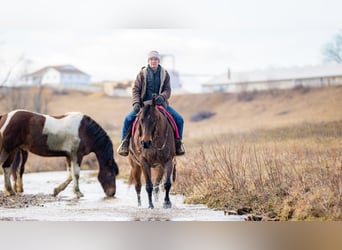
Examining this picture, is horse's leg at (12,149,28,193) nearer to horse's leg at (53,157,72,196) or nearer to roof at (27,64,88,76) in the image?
horse's leg at (53,157,72,196)

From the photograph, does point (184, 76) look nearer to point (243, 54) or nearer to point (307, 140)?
point (243, 54)

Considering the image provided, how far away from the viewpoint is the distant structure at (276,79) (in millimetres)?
9383

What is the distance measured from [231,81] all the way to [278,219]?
241 cm

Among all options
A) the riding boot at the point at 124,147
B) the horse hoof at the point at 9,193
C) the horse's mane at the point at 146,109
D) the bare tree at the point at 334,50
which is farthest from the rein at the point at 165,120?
the bare tree at the point at 334,50

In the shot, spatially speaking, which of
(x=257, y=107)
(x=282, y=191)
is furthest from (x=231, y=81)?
(x=282, y=191)

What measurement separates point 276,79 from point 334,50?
3.58ft

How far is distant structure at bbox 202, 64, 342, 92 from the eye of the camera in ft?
30.8

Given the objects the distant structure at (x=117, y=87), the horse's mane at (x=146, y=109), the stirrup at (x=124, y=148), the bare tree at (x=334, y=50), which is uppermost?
the bare tree at (x=334, y=50)

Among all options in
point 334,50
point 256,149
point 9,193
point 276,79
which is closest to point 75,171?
point 9,193

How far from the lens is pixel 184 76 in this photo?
9820mm

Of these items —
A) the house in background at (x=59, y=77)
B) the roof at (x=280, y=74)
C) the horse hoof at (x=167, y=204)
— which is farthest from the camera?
the house in background at (x=59, y=77)

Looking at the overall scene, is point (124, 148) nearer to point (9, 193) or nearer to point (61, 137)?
point (61, 137)

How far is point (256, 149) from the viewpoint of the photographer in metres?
9.27

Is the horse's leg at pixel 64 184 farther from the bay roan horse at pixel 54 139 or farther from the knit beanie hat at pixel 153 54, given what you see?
the knit beanie hat at pixel 153 54
